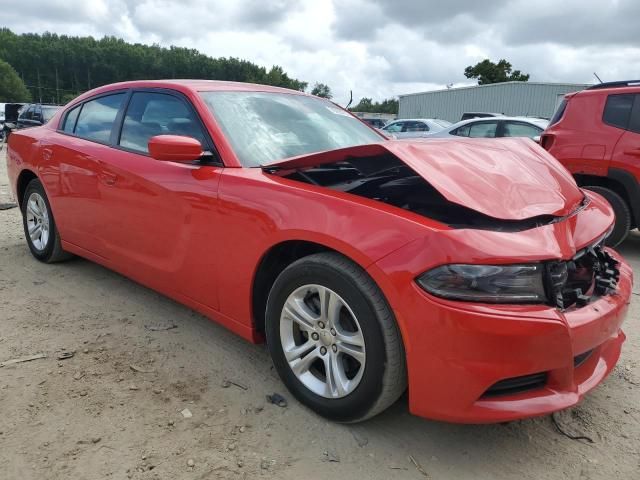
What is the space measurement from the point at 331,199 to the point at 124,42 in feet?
398

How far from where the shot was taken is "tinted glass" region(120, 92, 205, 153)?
296 centimetres

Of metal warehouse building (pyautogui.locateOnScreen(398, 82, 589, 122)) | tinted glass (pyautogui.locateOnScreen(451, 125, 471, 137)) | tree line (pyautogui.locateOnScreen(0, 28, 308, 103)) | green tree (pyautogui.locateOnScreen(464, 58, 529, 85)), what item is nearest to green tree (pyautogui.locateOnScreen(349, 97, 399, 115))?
tree line (pyautogui.locateOnScreen(0, 28, 308, 103))

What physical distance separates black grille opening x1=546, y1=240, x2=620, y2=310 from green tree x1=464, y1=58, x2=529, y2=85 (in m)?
61.1

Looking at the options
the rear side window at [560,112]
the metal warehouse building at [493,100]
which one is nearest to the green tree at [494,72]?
the metal warehouse building at [493,100]

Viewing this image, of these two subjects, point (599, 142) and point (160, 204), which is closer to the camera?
point (160, 204)

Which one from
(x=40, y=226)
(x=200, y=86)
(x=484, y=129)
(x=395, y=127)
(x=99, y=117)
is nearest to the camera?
(x=200, y=86)

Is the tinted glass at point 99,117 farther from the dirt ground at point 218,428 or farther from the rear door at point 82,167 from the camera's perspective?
the dirt ground at point 218,428

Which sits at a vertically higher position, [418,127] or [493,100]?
[493,100]

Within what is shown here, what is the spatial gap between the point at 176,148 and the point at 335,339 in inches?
49.8

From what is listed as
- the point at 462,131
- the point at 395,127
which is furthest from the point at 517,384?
the point at 395,127

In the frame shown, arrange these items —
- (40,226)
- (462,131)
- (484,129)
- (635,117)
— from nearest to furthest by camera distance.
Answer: (40,226) → (635,117) → (484,129) → (462,131)

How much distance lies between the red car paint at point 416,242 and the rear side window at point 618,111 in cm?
307

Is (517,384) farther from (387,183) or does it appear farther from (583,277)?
(387,183)

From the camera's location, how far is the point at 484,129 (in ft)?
34.3
